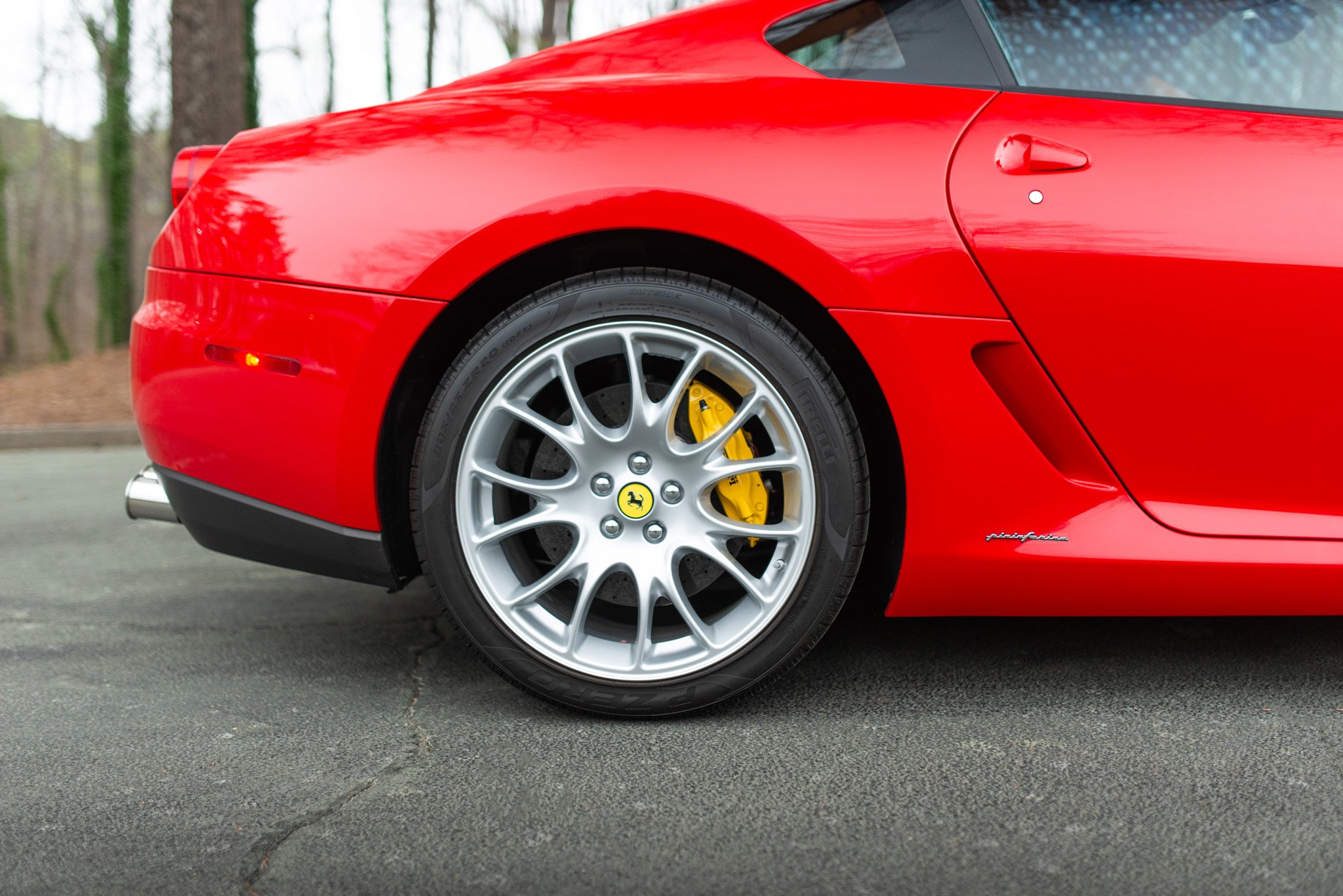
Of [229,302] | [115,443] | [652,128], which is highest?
[652,128]

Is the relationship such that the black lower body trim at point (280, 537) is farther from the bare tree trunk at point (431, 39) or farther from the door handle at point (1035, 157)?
the bare tree trunk at point (431, 39)

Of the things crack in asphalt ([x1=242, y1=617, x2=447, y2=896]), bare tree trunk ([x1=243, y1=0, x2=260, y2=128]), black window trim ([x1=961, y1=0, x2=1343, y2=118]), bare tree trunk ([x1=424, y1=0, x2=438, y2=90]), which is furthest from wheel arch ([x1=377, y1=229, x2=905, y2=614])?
bare tree trunk ([x1=424, y1=0, x2=438, y2=90])

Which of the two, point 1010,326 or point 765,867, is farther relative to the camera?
point 1010,326

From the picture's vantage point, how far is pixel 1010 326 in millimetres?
1735

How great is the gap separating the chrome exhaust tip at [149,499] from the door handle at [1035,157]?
5.75ft

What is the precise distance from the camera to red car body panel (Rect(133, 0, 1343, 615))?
1724mm

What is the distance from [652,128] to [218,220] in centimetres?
85

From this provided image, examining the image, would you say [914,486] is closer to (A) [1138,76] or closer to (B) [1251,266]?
(B) [1251,266]

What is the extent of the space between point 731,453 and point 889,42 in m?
0.82

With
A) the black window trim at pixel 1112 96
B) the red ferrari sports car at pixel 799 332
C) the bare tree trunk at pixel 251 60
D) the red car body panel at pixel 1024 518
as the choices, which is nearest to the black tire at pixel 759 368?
the red ferrari sports car at pixel 799 332

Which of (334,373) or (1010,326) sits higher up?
(1010,326)

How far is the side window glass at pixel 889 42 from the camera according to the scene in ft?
6.06

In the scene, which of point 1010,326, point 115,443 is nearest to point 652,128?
point 1010,326

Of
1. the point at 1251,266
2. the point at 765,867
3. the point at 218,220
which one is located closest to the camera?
the point at 765,867
